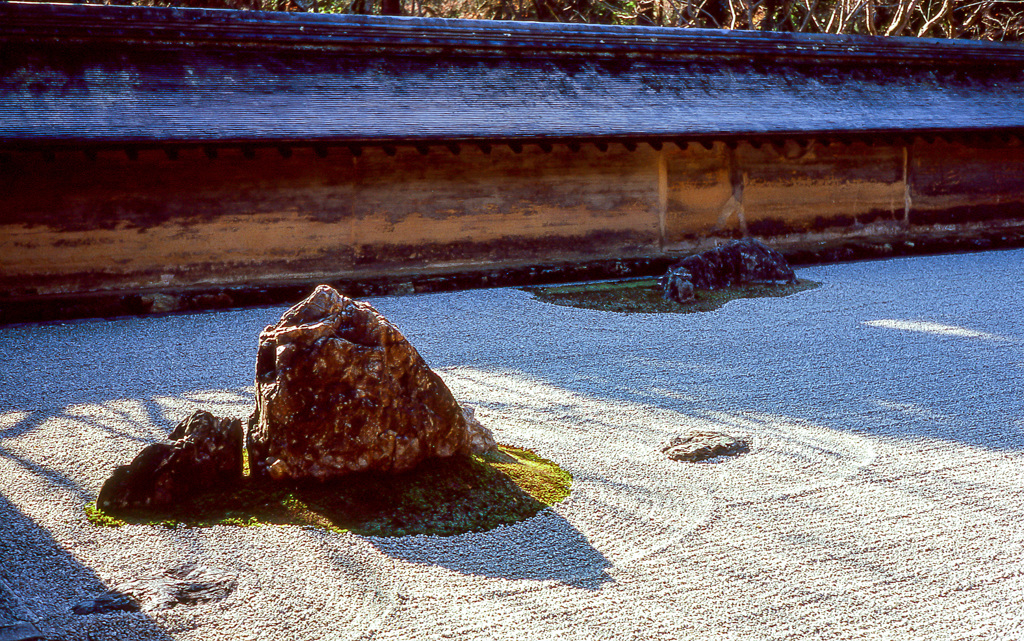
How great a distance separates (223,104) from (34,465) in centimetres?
556

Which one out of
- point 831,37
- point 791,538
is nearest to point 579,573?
point 791,538

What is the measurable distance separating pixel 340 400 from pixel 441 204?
6.32 m

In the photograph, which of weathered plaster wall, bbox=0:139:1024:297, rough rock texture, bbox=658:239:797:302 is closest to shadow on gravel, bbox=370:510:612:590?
rough rock texture, bbox=658:239:797:302

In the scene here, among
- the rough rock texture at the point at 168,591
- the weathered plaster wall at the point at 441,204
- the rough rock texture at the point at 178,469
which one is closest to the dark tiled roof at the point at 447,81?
the weathered plaster wall at the point at 441,204

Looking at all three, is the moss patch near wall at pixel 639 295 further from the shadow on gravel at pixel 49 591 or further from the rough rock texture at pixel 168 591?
the shadow on gravel at pixel 49 591

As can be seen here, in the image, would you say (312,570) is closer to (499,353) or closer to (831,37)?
(499,353)

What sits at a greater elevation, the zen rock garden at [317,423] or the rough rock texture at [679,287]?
the zen rock garden at [317,423]

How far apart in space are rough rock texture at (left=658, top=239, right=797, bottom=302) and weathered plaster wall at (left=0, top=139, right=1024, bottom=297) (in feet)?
4.67

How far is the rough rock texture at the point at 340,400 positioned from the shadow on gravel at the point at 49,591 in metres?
0.89

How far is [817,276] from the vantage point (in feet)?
32.9

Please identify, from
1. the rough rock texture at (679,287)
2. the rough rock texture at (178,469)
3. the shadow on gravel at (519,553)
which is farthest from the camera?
the rough rock texture at (679,287)

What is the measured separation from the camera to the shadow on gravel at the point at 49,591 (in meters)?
2.60

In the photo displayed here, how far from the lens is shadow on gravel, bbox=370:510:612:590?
3.00 m

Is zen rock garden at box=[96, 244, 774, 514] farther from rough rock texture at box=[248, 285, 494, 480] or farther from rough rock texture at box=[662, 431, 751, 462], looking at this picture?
rough rock texture at box=[662, 431, 751, 462]
